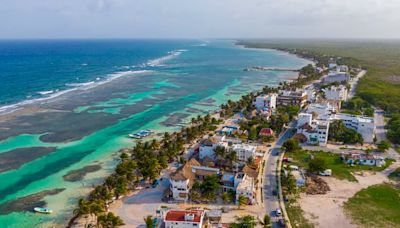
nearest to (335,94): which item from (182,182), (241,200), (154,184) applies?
(241,200)

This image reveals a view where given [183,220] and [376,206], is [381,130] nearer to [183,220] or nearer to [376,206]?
[376,206]

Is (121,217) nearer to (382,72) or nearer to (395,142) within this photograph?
(395,142)

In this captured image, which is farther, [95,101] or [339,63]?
[339,63]

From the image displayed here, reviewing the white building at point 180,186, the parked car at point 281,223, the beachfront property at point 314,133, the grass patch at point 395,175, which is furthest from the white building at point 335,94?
the parked car at point 281,223

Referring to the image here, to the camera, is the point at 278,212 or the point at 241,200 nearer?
the point at 278,212

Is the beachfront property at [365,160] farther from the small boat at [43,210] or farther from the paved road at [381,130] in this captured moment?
the small boat at [43,210]

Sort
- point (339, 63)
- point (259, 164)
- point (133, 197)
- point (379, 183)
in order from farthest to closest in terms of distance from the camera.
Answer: point (339, 63) < point (259, 164) < point (379, 183) < point (133, 197)

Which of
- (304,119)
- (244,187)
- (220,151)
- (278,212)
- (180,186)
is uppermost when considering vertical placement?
(304,119)

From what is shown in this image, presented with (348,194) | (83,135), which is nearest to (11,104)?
(83,135)
